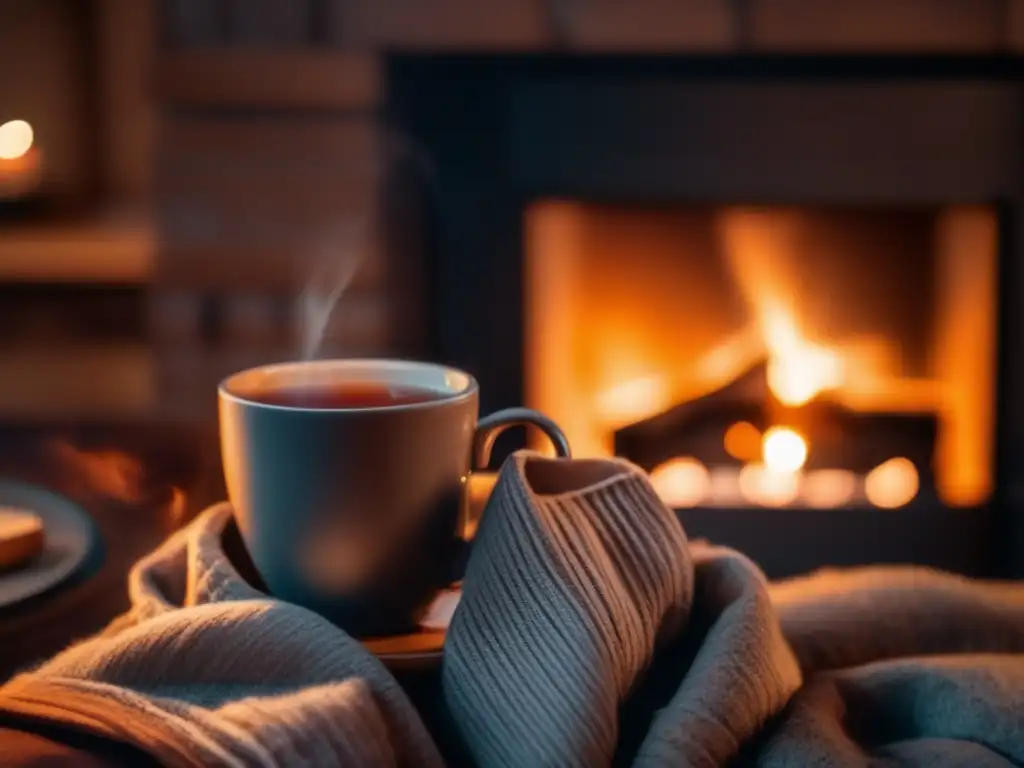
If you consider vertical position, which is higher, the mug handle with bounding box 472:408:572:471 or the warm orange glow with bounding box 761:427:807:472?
the mug handle with bounding box 472:408:572:471

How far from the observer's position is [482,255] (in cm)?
140

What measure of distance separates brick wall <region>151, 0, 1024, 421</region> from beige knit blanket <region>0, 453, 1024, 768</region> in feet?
3.25

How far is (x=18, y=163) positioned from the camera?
1.71 metres

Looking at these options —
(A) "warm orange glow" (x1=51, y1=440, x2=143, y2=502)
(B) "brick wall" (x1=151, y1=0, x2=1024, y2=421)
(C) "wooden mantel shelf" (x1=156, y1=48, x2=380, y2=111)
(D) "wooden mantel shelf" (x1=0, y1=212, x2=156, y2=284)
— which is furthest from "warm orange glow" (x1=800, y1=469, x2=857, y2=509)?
(A) "warm orange glow" (x1=51, y1=440, x2=143, y2=502)

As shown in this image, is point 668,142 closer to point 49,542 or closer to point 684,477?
point 684,477

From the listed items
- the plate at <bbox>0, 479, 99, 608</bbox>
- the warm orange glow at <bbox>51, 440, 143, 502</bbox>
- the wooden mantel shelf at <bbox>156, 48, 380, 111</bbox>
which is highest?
the wooden mantel shelf at <bbox>156, 48, 380, 111</bbox>

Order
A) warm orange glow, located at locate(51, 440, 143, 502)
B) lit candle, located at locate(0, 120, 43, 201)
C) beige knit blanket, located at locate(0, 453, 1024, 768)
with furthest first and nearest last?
lit candle, located at locate(0, 120, 43, 201) → warm orange glow, located at locate(51, 440, 143, 502) → beige knit blanket, located at locate(0, 453, 1024, 768)

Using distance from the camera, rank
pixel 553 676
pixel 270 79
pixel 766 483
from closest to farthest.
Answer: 1. pixel 553 676
2. pixel 270 79
3. pixel 766 483

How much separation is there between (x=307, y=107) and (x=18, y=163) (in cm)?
56

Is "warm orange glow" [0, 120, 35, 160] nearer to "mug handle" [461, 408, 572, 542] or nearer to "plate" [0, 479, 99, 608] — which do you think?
"plate" [0, 479, 99, 608]

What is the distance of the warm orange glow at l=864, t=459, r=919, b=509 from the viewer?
1.51 m

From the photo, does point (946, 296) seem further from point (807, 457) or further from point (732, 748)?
point (732, 748)

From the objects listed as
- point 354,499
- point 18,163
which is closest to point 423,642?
point 354,499

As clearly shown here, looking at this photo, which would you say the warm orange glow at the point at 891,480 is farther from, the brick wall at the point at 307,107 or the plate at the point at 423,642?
the plate at the point at 423,642
